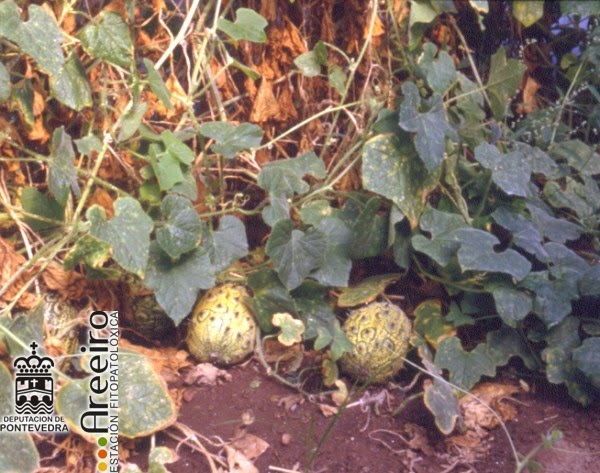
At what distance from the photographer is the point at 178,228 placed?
1.68 m

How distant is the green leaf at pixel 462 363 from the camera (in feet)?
5.91

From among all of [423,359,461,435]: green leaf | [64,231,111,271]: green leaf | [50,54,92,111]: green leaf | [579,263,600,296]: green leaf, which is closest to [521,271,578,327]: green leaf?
[579,263,600,296]: green leaf

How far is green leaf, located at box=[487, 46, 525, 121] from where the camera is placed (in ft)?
6.98

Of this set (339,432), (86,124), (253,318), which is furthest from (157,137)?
(339,432)

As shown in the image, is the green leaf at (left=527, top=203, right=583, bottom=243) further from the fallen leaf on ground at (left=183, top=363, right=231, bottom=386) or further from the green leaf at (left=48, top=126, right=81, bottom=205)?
the green leaf at (left=48, top=126, right=81, bottom=205)

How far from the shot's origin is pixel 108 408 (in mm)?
1451

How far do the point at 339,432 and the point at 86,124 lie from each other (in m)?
0.97

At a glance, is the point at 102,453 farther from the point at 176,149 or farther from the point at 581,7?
the point at 581,7

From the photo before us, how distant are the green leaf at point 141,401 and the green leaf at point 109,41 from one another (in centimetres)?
64

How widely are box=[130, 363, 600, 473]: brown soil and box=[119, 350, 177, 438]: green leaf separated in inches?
3.4

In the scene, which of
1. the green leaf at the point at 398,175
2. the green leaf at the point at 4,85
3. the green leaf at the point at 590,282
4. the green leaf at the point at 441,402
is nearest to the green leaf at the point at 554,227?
the green leaf at the point at 590,282

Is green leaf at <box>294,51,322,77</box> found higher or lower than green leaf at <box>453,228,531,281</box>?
higher

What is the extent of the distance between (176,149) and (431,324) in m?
0.77

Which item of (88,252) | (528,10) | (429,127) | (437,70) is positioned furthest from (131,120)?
(528,10)
